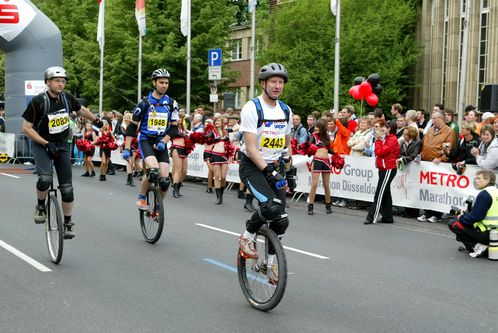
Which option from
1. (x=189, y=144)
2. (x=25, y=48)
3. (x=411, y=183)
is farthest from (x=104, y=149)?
(x=411, y=183)

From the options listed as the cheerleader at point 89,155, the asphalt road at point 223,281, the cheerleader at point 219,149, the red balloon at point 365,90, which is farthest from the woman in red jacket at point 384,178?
the cheerleader at point 89,155

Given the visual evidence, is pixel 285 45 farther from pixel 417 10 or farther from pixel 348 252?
pixel 348 252

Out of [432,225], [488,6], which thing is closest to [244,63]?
[488,6]

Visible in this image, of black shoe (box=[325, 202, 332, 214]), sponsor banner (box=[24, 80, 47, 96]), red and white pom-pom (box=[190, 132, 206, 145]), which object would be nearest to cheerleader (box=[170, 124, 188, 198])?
red and white pom-pom (box=[190, 132, 206, 145])

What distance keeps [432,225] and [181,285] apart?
674 centimetres

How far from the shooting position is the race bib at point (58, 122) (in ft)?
28.4

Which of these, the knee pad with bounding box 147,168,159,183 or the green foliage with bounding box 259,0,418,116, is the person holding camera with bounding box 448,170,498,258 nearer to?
the knee pad with bounding box 147,168,159,183

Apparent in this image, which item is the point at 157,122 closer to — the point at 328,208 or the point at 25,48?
the point at 328,208

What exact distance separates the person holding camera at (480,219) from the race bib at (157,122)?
12.8ft

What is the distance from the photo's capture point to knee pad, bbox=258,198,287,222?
6715 mm

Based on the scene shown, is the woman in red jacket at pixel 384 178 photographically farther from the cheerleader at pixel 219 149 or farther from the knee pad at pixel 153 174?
the knee pad at pixel 153 174

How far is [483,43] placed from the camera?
3203 centimetres

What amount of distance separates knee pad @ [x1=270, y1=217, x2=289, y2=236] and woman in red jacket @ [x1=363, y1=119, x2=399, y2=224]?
668cm

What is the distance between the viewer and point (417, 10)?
38688mm
